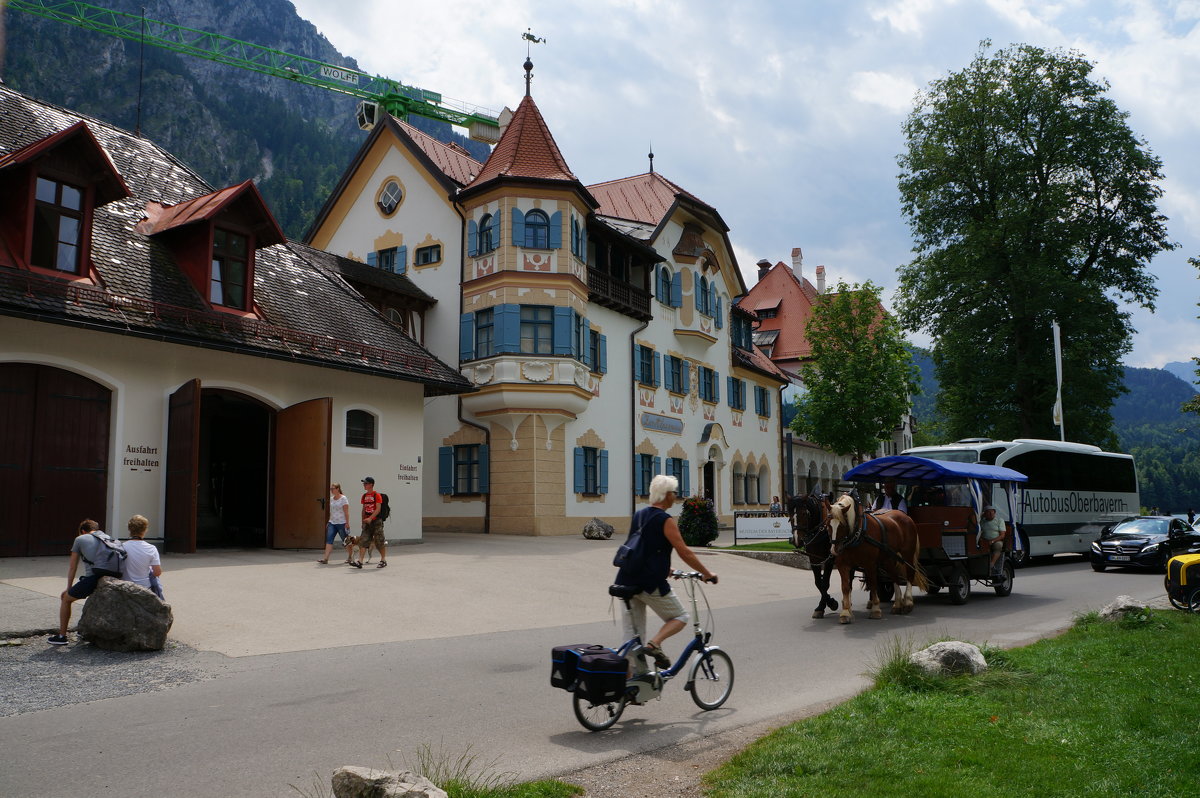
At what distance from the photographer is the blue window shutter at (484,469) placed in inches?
1177

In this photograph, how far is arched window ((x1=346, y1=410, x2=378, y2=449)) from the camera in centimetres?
2277

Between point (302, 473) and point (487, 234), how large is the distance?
38.3ft

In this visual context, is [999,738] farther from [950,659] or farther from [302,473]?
[302,473]

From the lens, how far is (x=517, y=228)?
1147 inches

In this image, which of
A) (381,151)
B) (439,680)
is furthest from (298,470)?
(381,151)

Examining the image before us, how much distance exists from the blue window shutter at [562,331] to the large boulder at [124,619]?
62.9 ft

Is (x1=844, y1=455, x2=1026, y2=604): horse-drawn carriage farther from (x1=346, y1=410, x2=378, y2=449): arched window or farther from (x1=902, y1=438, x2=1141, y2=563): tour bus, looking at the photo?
(x1=346, y1=410, x2=378, y2=449): arched window

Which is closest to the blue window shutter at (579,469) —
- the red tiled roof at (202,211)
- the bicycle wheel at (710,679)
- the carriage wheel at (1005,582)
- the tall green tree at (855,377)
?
the tall green tree at (855,377)

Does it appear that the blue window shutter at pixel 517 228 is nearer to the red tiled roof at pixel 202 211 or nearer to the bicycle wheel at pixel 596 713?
the red tiled roof at pixel 202 211

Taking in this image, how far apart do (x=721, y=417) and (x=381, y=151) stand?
18.0 metres

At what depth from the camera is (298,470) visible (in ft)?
68.4

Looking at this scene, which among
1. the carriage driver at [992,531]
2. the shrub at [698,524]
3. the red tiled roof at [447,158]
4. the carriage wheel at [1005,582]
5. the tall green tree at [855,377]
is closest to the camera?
the carriage driver at [992,531]

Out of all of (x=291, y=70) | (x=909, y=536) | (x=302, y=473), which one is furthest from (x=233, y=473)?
(x=291, y=70)

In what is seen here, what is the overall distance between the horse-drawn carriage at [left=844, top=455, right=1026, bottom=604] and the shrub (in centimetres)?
1005
